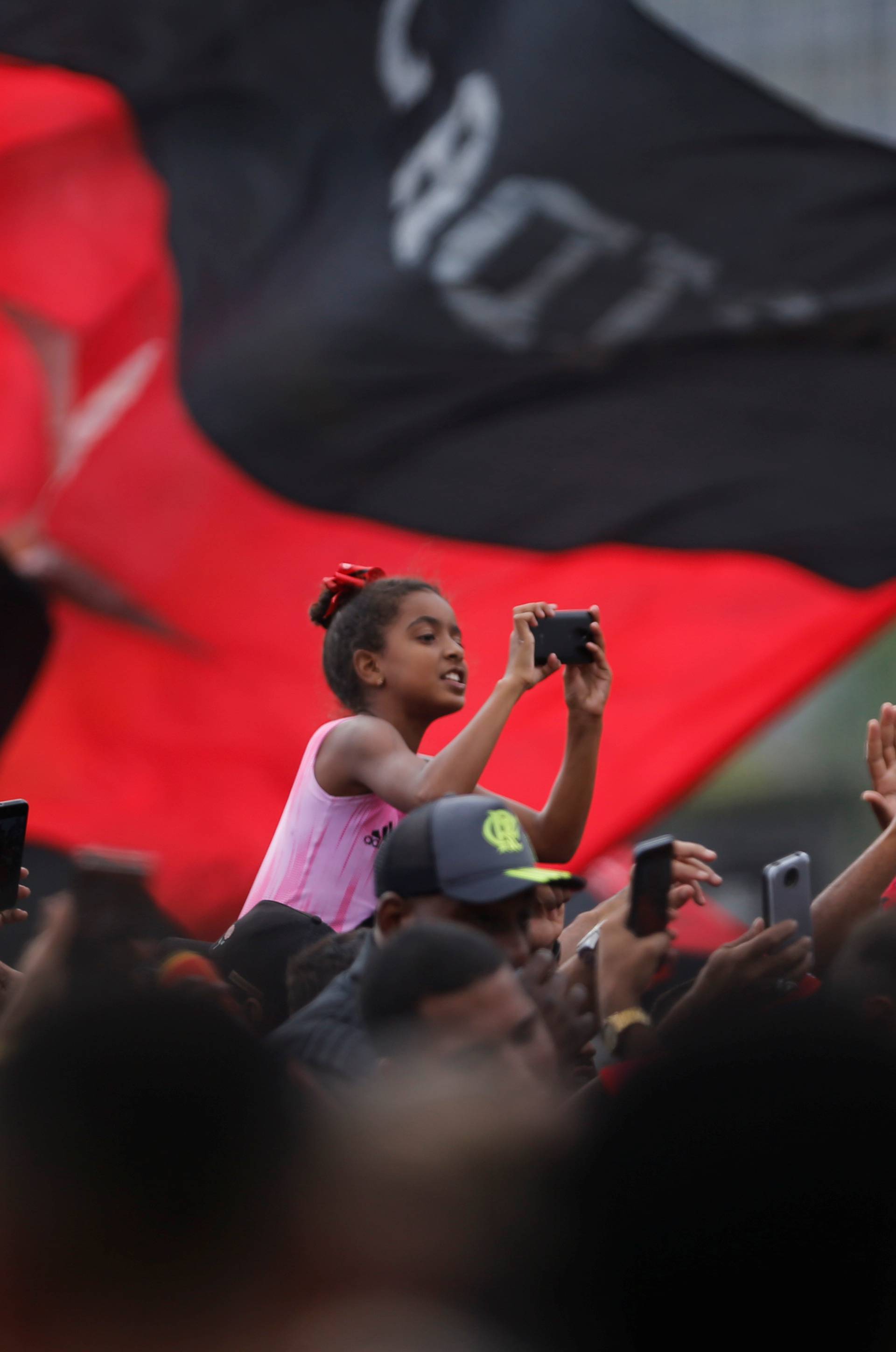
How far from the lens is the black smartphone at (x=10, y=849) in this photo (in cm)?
329

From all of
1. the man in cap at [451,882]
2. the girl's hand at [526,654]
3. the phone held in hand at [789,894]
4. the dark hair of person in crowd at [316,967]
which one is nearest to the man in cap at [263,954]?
the dark hair of person in crowd at [316,967]

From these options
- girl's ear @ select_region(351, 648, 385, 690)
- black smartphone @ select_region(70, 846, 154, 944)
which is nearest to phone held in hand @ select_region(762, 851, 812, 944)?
girl's ear @ select_region(351, 648, 385, 690)

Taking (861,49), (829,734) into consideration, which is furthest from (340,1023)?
(861,49)

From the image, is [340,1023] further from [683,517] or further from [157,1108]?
[683,517]

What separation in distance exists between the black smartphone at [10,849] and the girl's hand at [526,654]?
41.0 inches

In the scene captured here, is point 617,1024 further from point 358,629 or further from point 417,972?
point 358,629

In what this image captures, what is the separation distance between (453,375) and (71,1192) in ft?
25.0

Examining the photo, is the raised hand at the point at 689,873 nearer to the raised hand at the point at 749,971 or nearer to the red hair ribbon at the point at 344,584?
the raised hand at the point at 749,971

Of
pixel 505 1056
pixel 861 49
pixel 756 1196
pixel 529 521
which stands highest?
pixel 861 49

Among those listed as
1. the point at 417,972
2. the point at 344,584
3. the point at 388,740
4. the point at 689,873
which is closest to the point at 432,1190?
the point at 417,972

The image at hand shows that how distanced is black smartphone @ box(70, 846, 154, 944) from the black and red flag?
16.7 feet

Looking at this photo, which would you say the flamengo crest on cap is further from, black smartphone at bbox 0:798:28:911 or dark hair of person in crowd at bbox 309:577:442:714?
black smartphone at bbox 0:798:28:911

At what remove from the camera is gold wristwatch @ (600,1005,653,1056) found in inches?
112

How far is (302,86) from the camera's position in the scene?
9203 millimetres
